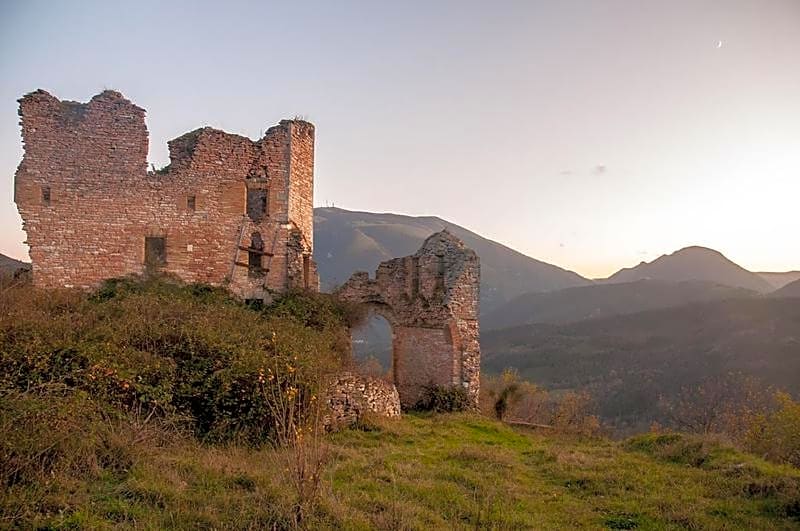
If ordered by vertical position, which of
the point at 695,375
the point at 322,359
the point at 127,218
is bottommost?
the point at 695,375

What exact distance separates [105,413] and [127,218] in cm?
1037

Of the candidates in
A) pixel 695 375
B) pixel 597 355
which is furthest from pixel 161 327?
pixel 597 355

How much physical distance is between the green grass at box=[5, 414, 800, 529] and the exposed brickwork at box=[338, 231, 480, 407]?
5.61 metres

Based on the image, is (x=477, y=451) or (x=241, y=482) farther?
(x=477, y=451)

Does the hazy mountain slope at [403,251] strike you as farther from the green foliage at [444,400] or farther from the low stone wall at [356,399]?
the low stone wall at [356,399]

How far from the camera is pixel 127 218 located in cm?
1705

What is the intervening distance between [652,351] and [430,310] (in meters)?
42.1

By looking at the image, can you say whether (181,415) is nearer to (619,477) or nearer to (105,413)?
(105,413)

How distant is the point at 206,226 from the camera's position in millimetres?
17562

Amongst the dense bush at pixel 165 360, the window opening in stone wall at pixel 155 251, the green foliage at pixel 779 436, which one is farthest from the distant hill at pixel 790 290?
the dense bush at pixel 165 360

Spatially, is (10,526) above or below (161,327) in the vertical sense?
below

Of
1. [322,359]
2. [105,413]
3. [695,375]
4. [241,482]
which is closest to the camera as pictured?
[241,482]

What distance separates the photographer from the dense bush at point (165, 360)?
8672mm

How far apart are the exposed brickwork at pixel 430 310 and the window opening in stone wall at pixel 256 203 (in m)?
3.45
